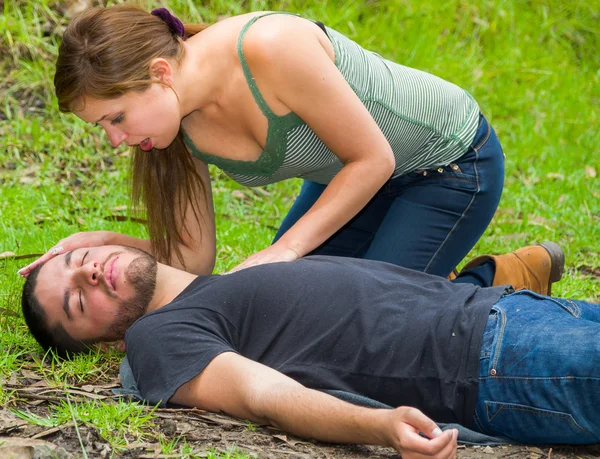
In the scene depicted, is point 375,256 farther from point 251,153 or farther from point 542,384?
point 542,384

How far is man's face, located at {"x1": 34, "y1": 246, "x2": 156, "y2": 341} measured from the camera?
315 cm

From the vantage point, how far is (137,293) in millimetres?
3148

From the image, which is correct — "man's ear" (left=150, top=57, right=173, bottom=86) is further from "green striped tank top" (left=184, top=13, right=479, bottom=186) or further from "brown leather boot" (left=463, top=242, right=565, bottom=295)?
"brown leather boot" (left=463, top=242, right=565, bottom=295)

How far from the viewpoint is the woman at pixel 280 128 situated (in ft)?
10.1

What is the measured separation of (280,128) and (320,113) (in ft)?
0.59

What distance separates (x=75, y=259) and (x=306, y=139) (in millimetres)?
1021

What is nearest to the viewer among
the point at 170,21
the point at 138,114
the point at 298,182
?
the point at 138,114

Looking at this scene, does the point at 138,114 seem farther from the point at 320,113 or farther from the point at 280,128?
the point at 320,113

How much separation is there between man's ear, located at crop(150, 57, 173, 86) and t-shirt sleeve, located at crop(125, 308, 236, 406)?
2.89ft

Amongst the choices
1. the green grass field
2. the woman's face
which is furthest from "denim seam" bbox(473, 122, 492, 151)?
the woman's face

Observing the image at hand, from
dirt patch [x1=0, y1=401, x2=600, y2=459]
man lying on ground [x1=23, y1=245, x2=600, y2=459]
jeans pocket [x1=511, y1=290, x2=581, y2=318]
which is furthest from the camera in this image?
jeans pocket [x1=511, y1=290, x2=581, y2=318]

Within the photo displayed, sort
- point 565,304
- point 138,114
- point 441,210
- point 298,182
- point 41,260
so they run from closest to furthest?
1. point 565,304
2. point 138,114
3. point 41,260
4. point 441,210
5. point 298,182

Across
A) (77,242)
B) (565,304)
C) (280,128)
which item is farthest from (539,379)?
(77,242)

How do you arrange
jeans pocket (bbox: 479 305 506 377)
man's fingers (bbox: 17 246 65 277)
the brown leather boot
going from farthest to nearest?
the brown leather boot → man's fingers (bbox: 17 246 65 277) → jeans pocket (bbox: 479 305 506 377)
